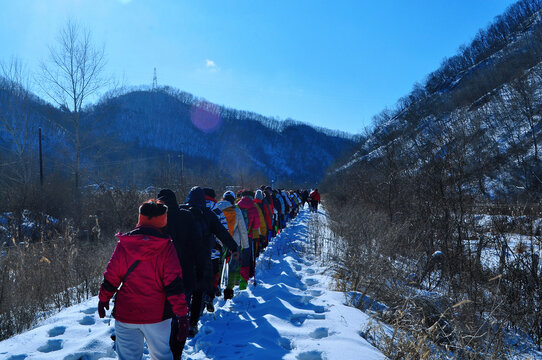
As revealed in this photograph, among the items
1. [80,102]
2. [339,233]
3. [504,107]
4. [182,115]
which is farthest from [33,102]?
[182,115]

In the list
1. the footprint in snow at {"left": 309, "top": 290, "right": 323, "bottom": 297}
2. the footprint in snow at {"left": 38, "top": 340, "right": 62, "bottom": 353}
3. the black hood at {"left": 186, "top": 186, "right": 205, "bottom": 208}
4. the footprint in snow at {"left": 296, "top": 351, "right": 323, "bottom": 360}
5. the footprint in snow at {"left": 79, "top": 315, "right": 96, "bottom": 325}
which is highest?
the black hood at {"left": 186, "top": 186, "right": 205, "bottom": 208}

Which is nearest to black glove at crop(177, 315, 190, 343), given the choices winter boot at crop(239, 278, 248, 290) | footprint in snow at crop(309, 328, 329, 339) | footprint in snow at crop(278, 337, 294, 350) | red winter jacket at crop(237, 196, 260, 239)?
footprint in snow at crop(278, 337, 294, 350)

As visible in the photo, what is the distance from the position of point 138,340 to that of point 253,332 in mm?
1726

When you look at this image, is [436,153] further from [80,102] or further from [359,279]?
[80,102]

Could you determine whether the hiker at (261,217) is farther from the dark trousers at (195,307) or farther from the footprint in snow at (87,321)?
the footprint in snow at (87,321)

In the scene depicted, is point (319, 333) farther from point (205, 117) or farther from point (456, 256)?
point (205, 117)

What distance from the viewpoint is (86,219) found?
15156 millimetres

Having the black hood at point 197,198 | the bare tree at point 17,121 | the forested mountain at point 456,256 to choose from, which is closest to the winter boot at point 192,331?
the black hood at point 197,198

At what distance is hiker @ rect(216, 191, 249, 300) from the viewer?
5.57 meters

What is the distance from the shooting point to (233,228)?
570 centimetres

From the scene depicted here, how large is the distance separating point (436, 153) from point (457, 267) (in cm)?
277

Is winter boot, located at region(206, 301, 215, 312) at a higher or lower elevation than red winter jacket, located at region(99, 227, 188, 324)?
lower

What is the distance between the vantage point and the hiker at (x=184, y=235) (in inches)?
141

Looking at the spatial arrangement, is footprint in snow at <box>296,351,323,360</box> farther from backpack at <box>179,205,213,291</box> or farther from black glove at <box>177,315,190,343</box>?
A: backpack at <box>179,205,213,291</box>
